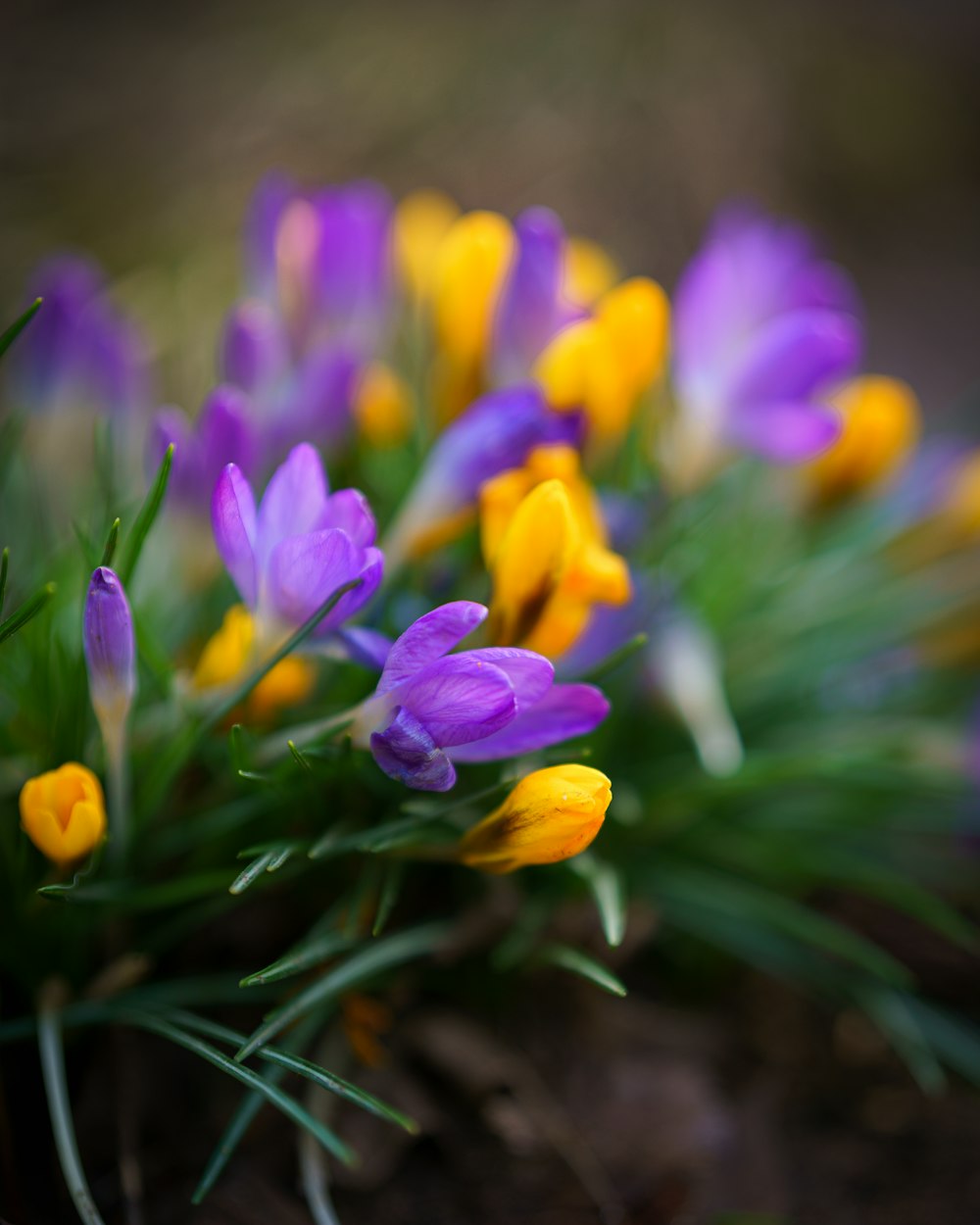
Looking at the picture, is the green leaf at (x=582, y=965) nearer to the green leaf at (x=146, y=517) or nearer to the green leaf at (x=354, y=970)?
the green leaf at (x=354, y=970)

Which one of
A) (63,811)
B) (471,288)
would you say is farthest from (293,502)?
(471,288)

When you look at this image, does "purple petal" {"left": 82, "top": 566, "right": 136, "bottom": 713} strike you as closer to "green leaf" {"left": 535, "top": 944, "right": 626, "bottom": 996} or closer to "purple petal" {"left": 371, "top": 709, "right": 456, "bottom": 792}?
"purple petal" {"left": 371, "top": 709, "right": 456, "bottom": 792}

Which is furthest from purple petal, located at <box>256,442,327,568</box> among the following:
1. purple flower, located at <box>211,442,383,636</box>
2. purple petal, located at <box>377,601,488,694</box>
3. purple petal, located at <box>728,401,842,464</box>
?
purple petal, located at <box>728,401,842,464</box>

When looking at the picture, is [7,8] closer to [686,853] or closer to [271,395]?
[271,395]

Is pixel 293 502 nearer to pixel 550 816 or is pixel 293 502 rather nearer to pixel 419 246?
pixel 550 816

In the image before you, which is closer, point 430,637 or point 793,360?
point 430,637

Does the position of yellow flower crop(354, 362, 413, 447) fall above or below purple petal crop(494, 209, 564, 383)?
below

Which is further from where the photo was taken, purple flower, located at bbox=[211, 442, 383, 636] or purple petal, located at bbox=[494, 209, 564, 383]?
purple petal, located at bbox=[494, 209, 564, 383]
